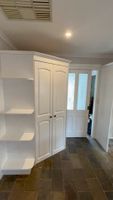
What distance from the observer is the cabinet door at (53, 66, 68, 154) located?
2647mm

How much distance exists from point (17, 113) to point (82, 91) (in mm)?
2032

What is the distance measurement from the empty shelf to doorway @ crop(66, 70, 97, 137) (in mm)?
1689

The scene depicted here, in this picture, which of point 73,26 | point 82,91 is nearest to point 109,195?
point 82,91

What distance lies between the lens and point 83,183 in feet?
6.93

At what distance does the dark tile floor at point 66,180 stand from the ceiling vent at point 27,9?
250 cm

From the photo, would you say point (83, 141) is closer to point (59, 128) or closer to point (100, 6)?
point (59, 128)

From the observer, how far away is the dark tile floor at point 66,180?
189 cm

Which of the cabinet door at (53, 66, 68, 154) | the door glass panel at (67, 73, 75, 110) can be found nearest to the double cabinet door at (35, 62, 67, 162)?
the cabinet door at (53, 66, 68, 154)

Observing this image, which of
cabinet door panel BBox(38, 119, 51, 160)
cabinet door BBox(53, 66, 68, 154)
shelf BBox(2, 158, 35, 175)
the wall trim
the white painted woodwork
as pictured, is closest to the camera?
shelf BBox(2, 158, 35, 175)

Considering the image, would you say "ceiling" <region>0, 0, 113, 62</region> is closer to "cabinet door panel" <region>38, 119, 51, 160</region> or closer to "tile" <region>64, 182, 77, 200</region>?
"cabinet door panel" <region>38, 119, 51, 160</region>

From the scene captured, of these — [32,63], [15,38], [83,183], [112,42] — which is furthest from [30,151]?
[112,42]

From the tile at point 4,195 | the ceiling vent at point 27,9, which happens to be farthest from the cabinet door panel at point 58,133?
the ceiling vent at point 27,9

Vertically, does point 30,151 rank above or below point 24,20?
below

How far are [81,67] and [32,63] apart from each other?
167 centimetres
